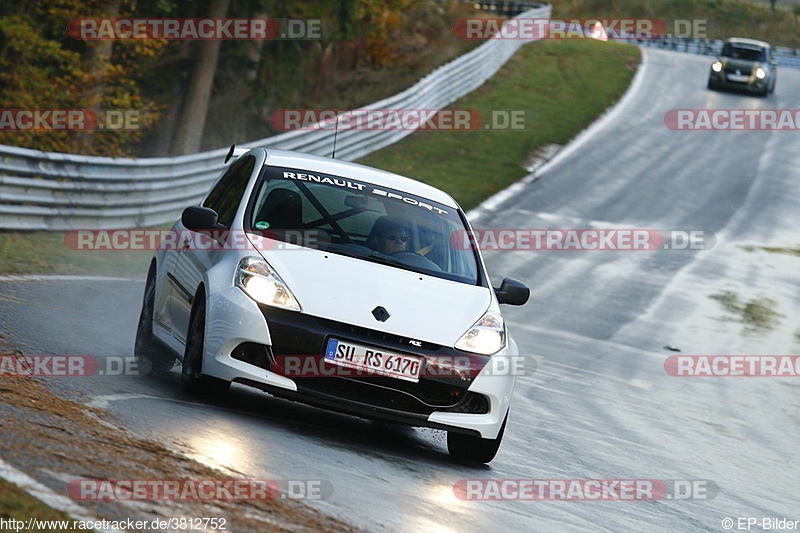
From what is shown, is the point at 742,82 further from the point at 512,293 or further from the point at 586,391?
A: the point at 512,293

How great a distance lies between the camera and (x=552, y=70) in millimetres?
37750

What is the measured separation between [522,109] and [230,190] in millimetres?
24176

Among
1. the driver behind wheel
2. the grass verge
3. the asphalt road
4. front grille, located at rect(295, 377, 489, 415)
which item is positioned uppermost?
the driver behind wheel

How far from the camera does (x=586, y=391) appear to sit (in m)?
11.7

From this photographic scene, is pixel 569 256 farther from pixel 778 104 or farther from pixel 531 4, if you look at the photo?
pixel 531 4

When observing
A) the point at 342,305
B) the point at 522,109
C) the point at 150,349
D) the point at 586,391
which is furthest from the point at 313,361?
the point at 522,109

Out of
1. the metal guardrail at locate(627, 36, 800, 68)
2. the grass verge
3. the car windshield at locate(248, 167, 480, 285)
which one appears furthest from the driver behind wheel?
the metal guardrail at locate(627, 36, 800, 68)

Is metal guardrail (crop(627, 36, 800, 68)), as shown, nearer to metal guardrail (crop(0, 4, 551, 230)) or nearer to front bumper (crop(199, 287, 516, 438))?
metal guardrail (crop(0, 4, 551, 230))

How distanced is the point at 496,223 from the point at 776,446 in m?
10.9

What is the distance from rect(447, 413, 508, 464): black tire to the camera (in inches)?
286

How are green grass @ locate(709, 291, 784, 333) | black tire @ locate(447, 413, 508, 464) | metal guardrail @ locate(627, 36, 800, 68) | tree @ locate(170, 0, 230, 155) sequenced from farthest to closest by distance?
metal guardrail @ locate(627, 36, 800, 68) → tree @ locate(170, 0, 230, 155) → green grass @ locate(709, 291, 784, 333) → black tire @ locate(447, 413, 508, 464)

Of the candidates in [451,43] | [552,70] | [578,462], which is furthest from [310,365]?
[451,43]

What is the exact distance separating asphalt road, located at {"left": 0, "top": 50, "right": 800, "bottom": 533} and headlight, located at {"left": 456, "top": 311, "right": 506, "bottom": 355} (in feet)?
2.35

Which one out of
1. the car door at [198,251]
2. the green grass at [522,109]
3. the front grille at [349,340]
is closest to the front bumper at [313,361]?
the front grille at [349,340]
